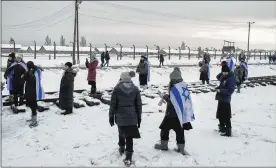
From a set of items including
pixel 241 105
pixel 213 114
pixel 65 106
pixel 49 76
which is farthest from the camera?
pixel 49 76

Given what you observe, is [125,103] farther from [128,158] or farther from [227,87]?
[227,87]

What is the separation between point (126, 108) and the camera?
5.69 metres

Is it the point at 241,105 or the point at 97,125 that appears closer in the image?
the point at 97,125

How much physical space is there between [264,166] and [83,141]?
412cm

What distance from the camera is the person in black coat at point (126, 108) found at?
567 cm

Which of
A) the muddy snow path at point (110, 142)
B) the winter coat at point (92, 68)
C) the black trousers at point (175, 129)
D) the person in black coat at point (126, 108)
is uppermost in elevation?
the winter coat at point (92, 68)

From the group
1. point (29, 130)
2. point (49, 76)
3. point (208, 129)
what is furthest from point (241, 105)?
point (49, 76)

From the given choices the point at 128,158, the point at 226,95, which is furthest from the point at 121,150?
the point at 226,95

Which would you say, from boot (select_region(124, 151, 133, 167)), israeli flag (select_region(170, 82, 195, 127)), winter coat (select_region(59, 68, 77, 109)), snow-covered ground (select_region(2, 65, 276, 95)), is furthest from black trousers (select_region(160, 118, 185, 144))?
snow-covered ground (select_region(2, 65, 276, 95))

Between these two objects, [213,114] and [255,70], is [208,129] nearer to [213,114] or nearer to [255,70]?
[213,114]

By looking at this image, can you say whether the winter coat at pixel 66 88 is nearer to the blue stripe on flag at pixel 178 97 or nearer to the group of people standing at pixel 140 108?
the group of people standing at pixel 140 108

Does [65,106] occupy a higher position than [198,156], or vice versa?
[65,106]

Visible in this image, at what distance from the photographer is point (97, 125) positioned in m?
8.55

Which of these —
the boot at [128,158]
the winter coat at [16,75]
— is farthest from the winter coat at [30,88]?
the boot at [128,158]
